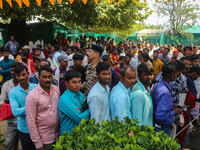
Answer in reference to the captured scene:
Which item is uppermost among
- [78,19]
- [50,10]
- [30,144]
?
[50,10]

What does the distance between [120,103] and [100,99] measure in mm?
278

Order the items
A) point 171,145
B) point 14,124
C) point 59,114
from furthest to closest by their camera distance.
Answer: point 14,124 < point 59,114 < point 171,145

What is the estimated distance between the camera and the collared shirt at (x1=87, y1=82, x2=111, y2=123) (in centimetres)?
258

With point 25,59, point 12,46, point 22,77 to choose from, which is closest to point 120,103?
point 22,77

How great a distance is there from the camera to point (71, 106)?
2604 millimetres

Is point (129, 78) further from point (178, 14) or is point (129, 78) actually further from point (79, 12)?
point (178, 14)

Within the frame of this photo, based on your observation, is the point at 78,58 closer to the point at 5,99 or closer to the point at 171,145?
the point at 5,99

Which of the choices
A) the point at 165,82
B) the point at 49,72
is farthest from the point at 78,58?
the point at 165,82

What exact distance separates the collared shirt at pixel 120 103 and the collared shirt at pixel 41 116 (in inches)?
35.3

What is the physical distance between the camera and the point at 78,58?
16.0 feet

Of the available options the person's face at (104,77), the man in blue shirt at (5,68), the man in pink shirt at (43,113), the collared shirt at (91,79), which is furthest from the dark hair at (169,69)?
the man in blue shirt at (5,68)

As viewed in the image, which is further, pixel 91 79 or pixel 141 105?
pixel 91 79

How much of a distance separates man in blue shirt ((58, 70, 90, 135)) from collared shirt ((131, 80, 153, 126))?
0.67 meters

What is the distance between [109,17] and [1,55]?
5.83 meters
